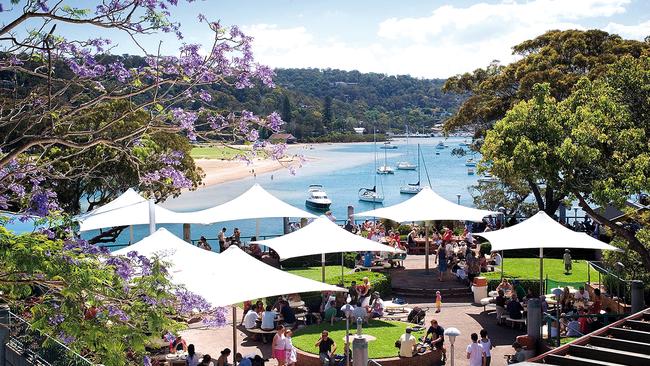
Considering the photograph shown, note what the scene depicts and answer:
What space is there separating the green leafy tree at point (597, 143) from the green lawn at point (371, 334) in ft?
17.5

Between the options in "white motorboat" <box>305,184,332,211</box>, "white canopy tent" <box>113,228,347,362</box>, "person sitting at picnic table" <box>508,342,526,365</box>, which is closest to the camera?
"white canopy tent" <box>113,228,347,362</box>

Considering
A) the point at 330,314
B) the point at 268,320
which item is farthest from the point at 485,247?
the point at 268,320

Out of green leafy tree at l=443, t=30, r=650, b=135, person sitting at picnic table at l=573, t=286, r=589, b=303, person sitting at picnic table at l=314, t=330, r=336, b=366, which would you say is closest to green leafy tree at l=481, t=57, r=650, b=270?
person sitting at picnic table at l=573, t=286, r=589, b=303

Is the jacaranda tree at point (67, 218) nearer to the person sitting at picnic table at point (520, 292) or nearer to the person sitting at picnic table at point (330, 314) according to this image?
the person sitting at picnic table at point (330, 314)

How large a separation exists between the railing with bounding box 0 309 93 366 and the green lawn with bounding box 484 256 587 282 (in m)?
15.5

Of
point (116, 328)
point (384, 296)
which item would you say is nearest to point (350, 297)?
point (384, 296)

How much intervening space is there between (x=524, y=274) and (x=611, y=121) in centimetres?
722

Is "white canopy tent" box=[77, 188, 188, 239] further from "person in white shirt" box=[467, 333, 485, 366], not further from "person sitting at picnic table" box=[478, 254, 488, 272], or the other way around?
"person in white shirt" box=[467, 333, 485, 366]

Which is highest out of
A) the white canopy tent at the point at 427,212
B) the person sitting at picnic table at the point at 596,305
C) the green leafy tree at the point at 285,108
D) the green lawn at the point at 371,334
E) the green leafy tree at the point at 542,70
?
the green leafy tree at the point at 285,108

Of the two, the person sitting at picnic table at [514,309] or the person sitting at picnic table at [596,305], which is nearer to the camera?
the person sitting at picnic table at [596,305]

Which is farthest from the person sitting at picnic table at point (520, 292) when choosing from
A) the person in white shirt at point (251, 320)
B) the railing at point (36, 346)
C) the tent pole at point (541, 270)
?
the railing at point (36, 346)

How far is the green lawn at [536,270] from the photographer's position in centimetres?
2353

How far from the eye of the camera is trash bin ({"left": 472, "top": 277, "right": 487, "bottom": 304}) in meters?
21.0

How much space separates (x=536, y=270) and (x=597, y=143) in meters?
7.35
